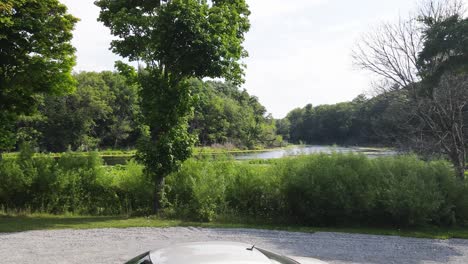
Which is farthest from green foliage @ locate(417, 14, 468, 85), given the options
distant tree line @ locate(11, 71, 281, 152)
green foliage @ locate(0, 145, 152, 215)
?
distant tree line @ locate(11, 71, 281, 152)

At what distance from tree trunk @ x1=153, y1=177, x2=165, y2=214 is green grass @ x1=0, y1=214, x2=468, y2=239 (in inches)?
30.6

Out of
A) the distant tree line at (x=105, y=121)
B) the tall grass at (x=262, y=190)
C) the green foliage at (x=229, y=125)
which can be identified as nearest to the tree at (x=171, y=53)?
the tall grass at (x=262, y=190)

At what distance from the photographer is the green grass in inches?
422

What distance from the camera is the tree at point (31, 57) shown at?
42.0ft

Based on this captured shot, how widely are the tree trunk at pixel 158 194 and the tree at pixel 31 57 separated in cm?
491

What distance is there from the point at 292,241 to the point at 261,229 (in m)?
1.45

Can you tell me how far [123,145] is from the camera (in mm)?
66750

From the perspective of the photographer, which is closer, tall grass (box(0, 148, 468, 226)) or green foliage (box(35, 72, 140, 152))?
tall grass (box(0, 148, 468, 226))

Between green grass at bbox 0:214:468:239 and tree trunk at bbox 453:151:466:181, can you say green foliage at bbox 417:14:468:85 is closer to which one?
tree trunk at bbox 453:151:466:181

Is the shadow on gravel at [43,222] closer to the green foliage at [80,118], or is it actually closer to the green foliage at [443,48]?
the green foliage at [443,48]

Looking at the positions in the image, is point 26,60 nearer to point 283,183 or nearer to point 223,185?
point 223,185

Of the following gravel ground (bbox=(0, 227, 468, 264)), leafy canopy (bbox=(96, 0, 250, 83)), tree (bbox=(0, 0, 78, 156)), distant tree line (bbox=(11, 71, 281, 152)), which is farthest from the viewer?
distant tree line (bbox=(11, 71, 281, 152))

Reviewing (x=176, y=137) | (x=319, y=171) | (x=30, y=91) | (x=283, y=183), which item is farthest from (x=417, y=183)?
(x=30, y=91)

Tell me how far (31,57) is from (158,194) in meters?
6.26
